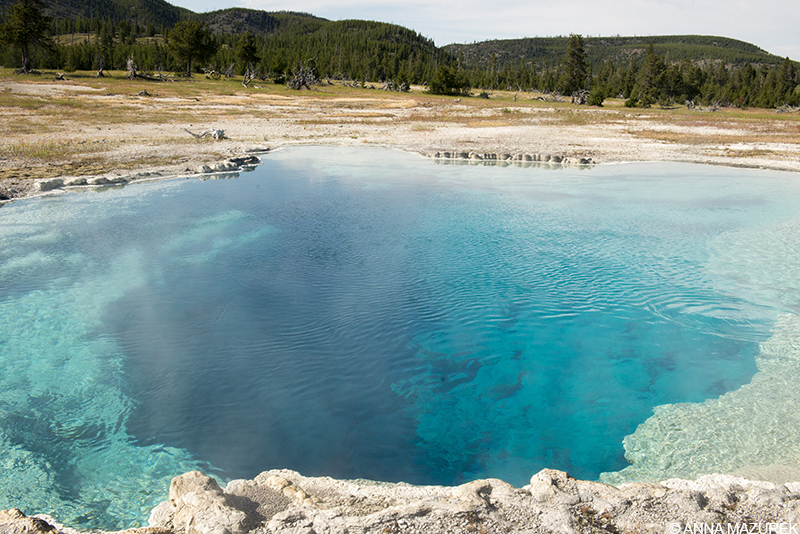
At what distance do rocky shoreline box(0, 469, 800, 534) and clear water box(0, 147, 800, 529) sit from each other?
91 centimetres

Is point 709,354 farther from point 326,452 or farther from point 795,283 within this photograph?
point 326,452

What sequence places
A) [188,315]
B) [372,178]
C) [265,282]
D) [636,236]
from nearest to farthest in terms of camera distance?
[188,315]
[265,282]
[636,236]
[372,178]

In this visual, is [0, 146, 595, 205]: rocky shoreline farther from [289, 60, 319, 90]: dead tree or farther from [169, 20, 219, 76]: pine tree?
[169, 20, 219, 76]: pine tree

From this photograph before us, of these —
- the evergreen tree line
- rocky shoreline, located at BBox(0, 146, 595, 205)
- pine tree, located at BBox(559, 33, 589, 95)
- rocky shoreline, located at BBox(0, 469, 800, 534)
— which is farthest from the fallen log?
pine tree, located at BBox(559, 33, 589, 95)

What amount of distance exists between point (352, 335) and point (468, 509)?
151 inches

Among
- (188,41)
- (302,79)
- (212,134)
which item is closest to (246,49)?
(188,41)

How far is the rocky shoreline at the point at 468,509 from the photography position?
319 centimetres

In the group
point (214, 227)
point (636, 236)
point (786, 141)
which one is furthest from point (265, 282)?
point (786, 141)

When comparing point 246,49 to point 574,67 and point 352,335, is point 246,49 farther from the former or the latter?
point 352,335

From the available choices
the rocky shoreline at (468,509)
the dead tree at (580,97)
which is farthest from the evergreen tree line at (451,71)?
the rocky shoreline at (468,509)

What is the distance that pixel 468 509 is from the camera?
3328 millimetres

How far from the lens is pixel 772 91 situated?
251ft

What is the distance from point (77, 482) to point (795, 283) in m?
10.9

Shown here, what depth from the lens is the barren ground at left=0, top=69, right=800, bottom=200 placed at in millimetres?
18109
